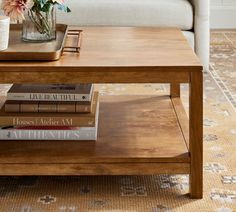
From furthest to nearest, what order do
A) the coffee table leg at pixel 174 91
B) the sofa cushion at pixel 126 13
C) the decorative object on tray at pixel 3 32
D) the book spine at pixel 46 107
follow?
the sofa cushion at pixel 126 13 < the coffee table leg at pixel 174 91 < the book spine at pixel 46 107 < the decorative object on tray at pixel 3 32

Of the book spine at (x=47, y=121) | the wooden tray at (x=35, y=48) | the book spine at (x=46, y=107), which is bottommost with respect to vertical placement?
the book spine at (x=47, y=121)

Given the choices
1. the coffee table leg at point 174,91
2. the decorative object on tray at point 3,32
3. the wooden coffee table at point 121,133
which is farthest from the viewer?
the coffee table leg at point 174,91

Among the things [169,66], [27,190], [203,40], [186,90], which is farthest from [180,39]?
[203,40]

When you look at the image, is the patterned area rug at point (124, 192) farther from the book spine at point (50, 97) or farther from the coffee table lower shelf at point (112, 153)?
the book spine at point (50, 97)

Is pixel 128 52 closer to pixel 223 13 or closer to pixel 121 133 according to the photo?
pixel 121 133

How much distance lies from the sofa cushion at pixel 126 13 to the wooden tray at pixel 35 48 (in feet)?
3.14

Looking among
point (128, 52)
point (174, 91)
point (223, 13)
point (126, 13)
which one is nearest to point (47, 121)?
point (128, 52)

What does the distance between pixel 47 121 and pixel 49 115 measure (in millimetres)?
22

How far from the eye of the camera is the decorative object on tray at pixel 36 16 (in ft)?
6.29

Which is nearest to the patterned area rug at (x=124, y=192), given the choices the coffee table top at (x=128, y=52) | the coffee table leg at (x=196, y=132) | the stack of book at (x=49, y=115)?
the coffee table leg at (x=196, y=132)

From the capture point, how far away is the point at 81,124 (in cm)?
194

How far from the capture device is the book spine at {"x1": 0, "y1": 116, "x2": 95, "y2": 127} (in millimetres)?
1925

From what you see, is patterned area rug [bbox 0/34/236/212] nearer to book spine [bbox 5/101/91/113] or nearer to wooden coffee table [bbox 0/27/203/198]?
wooden coffee table [bbox 0/27/203/198]

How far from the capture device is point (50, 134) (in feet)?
6.39
